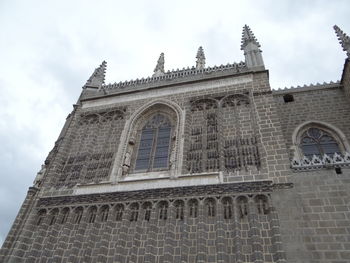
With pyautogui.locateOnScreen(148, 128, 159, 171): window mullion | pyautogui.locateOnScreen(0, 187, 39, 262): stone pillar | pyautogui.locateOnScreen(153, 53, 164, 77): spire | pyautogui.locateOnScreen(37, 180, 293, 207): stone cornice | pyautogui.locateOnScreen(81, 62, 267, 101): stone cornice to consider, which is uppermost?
pyautogui.locateOnScreen(153, 53, 164, 77): spire

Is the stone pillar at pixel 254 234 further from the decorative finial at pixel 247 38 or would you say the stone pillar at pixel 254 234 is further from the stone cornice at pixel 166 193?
the decorative finial at pixel 247 38

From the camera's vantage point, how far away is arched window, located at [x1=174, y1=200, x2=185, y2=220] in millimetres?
8500

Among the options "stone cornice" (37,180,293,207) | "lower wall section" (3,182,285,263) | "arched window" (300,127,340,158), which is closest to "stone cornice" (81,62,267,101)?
"arched window" (300,127,340,158)

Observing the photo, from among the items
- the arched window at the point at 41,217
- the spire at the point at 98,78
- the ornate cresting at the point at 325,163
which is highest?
the spire at the point at 98,78

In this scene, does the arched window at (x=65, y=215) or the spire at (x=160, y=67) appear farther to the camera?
the spire at (x=160, y=67)

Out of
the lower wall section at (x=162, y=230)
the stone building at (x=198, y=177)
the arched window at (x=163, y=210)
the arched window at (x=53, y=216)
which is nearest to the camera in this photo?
the lower wall section at (x=162, y=230)

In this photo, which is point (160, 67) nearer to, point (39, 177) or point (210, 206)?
point (39, 177)

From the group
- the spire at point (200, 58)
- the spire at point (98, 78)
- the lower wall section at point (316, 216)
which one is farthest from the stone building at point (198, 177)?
the spire at point (200, 58)

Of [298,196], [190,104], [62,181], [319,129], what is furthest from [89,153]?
[319,129]

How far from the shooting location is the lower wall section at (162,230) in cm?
749

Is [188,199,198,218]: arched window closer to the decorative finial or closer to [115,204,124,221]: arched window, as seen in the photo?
[115,204,124,221]: arched window

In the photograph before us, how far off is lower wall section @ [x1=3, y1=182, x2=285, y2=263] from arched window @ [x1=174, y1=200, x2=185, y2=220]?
0.03 m

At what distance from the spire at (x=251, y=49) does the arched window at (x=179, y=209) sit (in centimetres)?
739

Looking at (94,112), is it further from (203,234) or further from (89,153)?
(203,234)
